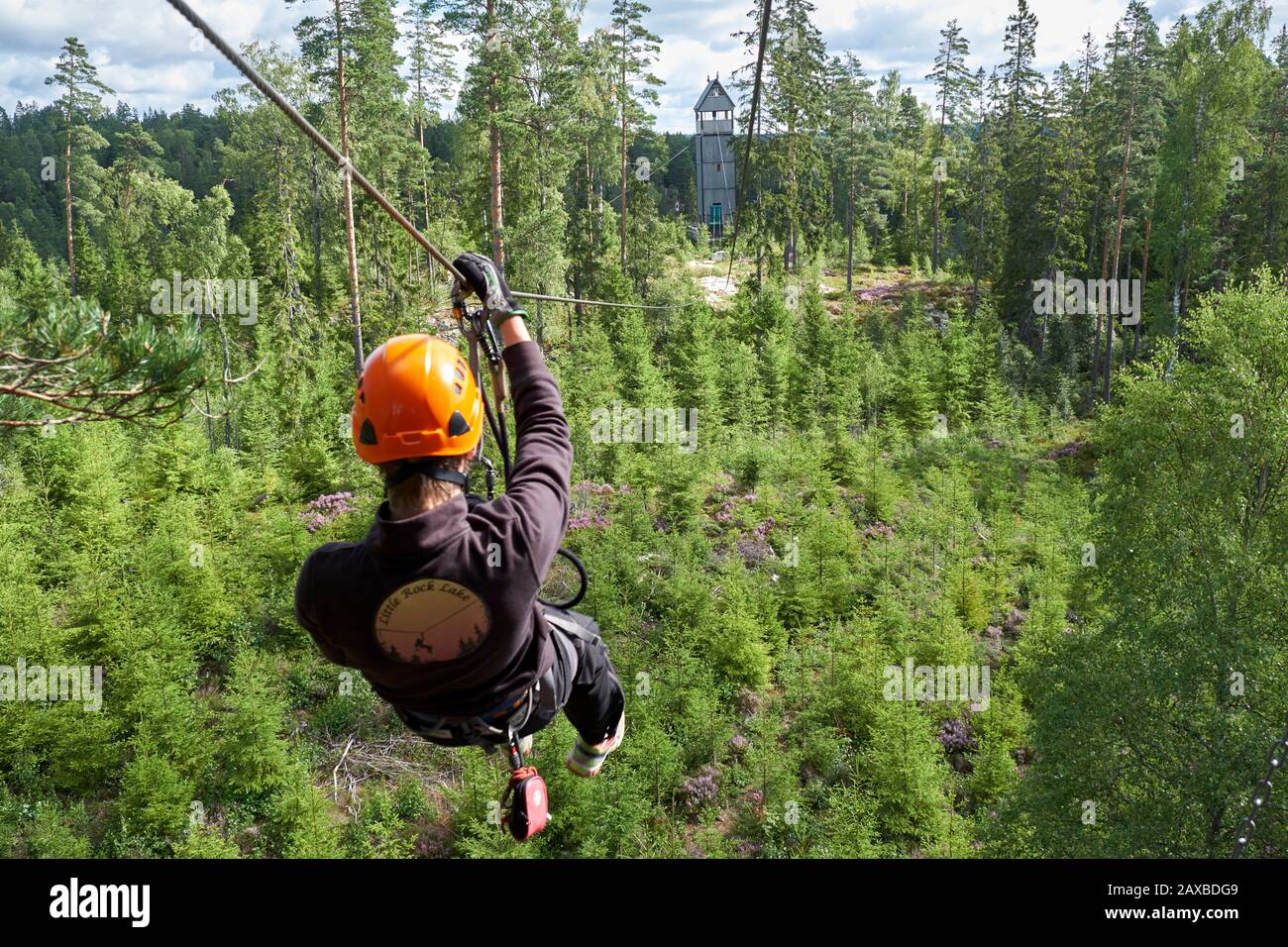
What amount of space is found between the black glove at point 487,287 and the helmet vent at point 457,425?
482 mm

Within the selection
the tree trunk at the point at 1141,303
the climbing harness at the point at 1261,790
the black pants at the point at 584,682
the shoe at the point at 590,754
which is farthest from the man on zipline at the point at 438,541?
the tree trunk at the point at 1141,303

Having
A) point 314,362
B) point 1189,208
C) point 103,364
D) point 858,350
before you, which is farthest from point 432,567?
point 1189,208

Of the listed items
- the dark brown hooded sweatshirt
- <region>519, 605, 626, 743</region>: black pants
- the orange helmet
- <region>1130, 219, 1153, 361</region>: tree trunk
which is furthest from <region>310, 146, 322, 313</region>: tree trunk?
<region>1130, 219, 1153, 361</region>: tree trunk

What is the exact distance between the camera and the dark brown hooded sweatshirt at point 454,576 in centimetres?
194

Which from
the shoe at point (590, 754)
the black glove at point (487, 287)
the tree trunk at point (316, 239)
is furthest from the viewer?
the tree trunk at point (316, 239)

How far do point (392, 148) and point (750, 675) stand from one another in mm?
26997

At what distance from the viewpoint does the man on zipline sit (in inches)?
76.9

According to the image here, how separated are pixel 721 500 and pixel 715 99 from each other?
36421mm

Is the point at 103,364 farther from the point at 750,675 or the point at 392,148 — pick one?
the point at 392,148

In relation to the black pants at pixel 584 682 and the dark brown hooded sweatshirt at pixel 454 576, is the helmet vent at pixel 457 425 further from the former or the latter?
the black pants at pixel 584 682

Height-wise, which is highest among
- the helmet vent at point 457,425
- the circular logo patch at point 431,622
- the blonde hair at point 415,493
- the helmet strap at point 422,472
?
the helmet vent at point 457,425

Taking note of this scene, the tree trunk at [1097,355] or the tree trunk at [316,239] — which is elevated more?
the tree trunk at [316,239]

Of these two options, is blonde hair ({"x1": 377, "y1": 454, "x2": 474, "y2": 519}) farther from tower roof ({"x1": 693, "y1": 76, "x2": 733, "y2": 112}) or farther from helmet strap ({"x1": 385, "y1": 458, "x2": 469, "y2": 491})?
tower roof ({"x1": 693, "y1": 76, "x2": 733, "y2": 112})
